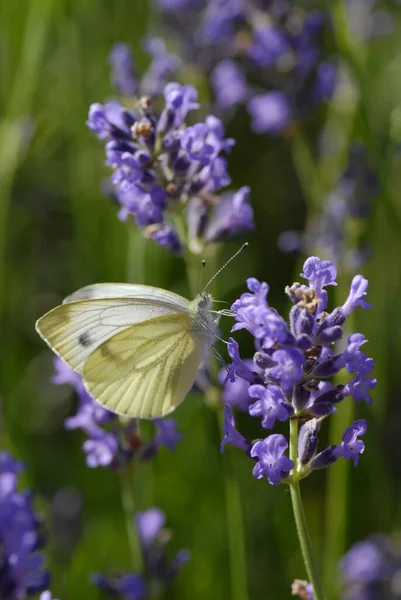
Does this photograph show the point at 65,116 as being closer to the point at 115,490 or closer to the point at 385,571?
the point at 115,490

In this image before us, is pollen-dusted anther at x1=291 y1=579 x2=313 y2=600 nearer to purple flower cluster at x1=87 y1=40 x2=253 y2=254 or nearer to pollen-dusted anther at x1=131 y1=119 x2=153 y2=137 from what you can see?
purple flower cluster at x1=87 y1=40 x2=253 y2=254

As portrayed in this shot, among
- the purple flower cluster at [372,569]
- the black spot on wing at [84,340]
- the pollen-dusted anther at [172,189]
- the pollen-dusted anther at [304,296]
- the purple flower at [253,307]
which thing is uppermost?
the pollen-dusted anther at [172,189]

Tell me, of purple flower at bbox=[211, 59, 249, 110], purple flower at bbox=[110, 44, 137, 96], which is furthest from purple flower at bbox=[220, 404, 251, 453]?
purple flower at bbox=[211, 59, 249, 110]

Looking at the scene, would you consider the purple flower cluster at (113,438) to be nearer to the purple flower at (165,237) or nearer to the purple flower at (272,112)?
the purple flower at (165,237)

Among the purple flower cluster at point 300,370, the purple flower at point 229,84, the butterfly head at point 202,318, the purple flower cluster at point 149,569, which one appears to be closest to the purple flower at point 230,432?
the purple flower cluster at point 300,370

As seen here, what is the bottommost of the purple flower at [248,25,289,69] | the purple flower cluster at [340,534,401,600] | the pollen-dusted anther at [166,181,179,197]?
the purple flower cluster at [340,534,401,600]

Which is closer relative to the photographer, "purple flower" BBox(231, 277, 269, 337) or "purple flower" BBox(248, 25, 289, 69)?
Answer: "purple flower" BBox(231, 277, 269, 337)
